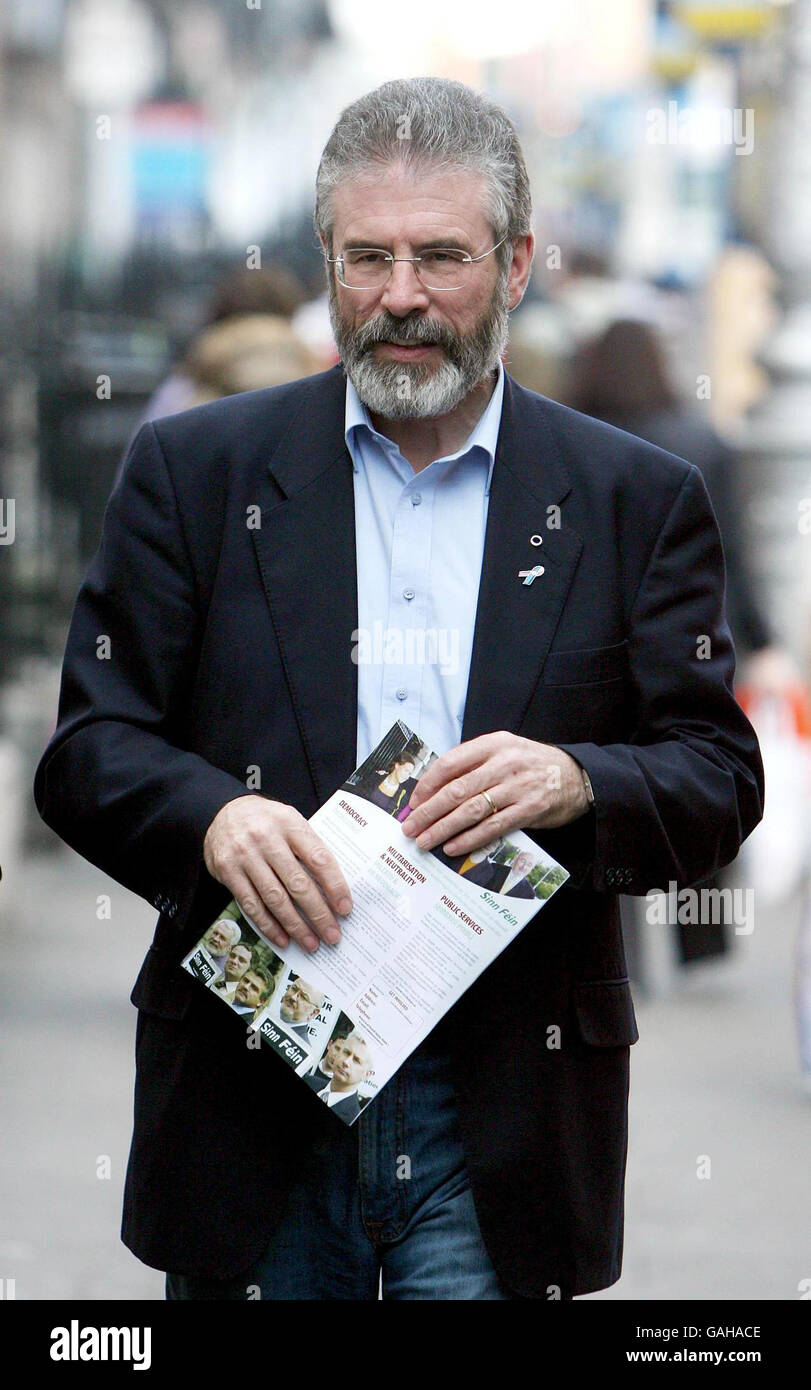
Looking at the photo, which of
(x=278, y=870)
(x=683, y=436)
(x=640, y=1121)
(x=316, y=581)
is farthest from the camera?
(x=683, y=436)

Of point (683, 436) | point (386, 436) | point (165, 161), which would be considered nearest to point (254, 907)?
point (386, 436)

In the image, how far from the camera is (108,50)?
15023 mm

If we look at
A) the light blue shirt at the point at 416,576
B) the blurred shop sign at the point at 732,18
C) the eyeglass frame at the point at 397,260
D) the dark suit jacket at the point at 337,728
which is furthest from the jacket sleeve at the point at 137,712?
the blurred shop sign at the point at 732,18

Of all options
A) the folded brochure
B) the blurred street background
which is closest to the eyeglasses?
the blurred street background

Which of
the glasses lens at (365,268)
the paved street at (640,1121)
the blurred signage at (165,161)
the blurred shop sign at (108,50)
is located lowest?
the paved street at (640,1121)

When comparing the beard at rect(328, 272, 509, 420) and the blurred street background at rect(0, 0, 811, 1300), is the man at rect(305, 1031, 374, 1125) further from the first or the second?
the blurred street background at rect(0, 0, 811, 1300)

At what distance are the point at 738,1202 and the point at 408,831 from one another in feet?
11.5

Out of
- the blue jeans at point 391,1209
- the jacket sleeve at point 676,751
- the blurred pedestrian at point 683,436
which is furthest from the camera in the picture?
the blurred pedestrian at point 683,436

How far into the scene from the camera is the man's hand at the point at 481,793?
260 cm

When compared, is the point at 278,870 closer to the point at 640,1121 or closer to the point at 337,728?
the point at 337,728

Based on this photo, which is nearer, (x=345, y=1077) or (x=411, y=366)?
(x=345, y=1077)

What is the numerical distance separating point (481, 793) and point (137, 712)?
0.47 m

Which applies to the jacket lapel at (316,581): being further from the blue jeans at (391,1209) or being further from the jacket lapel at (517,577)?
the blue jeans at (391,1209)

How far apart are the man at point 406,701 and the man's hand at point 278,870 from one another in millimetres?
121
